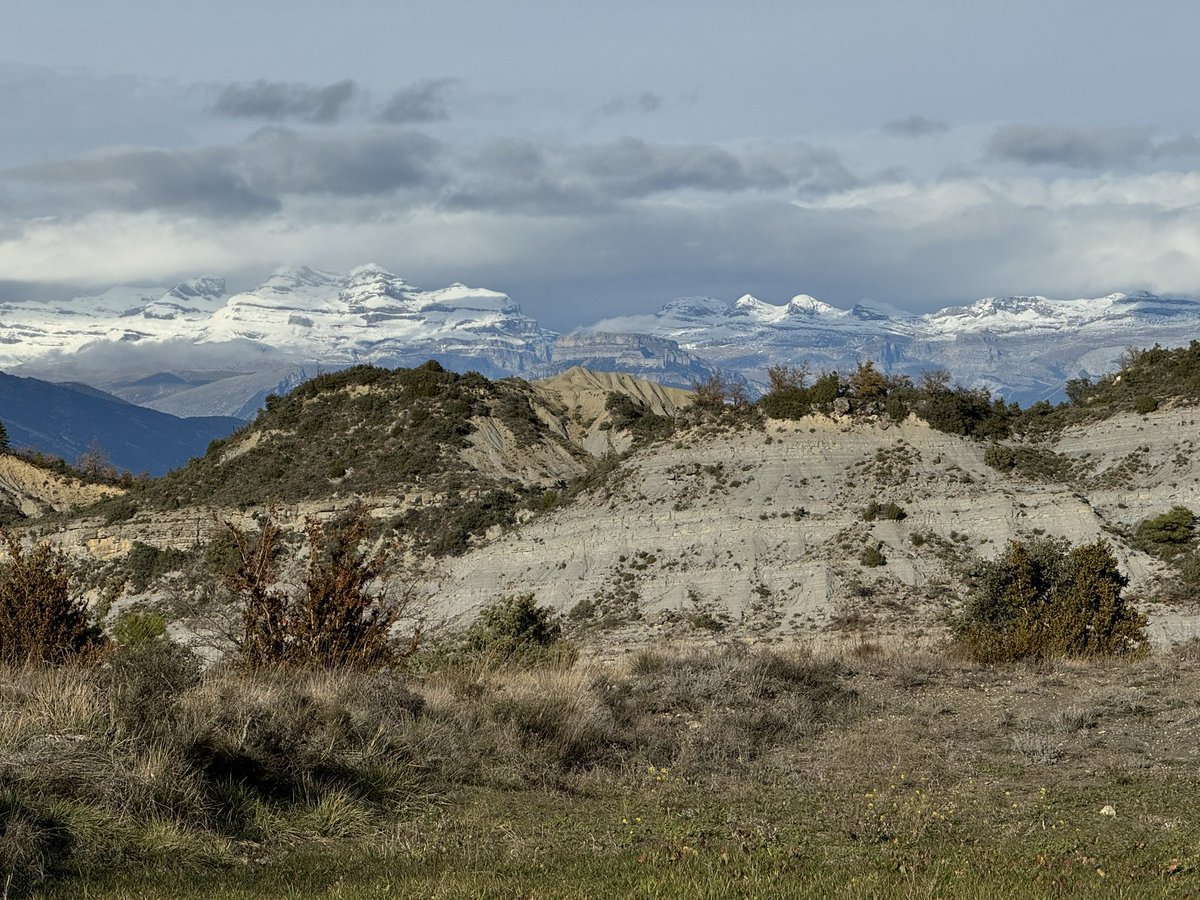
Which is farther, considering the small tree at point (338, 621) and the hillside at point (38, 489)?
the hillside at point (38, 489)

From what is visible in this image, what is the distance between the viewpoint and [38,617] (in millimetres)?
15797

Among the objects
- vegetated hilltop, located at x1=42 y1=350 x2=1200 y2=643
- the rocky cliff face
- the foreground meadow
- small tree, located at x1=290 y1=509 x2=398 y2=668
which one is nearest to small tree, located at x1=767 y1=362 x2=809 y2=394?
vegetated hilltop, located at x1=42 y1=350 x2=1200 y2=643

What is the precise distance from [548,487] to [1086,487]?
2889 centimetres

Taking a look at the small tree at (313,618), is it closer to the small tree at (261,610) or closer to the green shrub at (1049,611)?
the small tree at (261,610)

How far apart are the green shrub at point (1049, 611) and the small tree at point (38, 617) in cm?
1425

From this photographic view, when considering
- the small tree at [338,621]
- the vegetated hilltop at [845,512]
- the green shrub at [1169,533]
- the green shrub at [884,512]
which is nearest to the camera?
the small tree at [338,621]

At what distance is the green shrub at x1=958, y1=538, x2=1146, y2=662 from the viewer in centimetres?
1947

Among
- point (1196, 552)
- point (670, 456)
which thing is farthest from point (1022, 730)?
point (670, 456)

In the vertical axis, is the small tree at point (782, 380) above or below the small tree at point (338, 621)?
above

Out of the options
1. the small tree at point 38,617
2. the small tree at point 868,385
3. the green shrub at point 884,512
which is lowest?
the green shrub at point 884,512

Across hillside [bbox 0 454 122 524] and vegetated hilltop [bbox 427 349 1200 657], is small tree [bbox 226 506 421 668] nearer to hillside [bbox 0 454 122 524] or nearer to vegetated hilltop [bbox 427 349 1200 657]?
vegetated hilltop [bbox 427 349 1200 657]

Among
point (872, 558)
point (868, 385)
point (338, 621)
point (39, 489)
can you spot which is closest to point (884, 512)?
point (872, 558)

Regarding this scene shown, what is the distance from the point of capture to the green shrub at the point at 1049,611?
19469 millimetres

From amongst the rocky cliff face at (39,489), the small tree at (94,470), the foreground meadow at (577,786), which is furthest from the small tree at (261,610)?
the small tree at (94,470)
